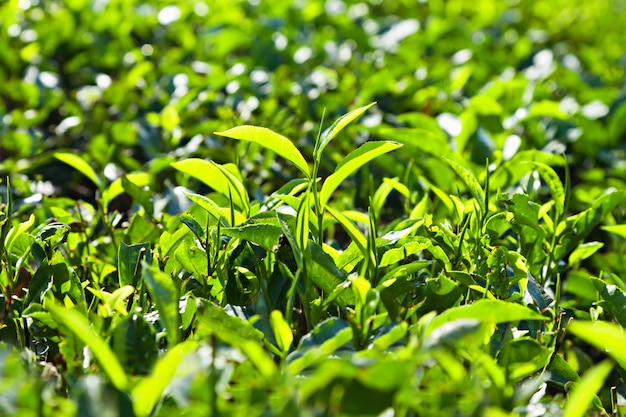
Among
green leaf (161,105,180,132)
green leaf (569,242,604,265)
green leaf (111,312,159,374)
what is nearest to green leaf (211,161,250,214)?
green leaf (111,312,159,374)

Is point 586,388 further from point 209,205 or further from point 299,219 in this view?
point 209,205

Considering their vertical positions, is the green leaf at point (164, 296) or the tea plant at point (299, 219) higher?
the green leaf at point (164, 296)

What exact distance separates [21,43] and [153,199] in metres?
1.63

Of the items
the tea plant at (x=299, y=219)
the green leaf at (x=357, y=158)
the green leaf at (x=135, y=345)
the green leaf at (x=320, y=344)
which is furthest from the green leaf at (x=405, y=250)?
the green leaf at (x=135, y=345)

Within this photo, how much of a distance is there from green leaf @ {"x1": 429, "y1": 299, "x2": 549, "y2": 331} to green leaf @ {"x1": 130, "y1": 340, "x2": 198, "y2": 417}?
1.48ft

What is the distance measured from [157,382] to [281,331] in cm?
32

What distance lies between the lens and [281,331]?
142cm

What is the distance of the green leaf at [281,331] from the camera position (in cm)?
139

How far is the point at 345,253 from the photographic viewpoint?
1702mm

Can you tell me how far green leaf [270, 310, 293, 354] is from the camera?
4.56 ft

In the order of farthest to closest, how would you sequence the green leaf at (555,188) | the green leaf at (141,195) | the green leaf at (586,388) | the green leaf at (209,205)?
1. the green leaf at (141,195)
2. the green leaf at (555,188)
3. the green leaf at (209,205)
4. the green leaf at (586,388)

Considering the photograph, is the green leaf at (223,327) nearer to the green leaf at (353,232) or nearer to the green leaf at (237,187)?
the green leaf at (353,232)

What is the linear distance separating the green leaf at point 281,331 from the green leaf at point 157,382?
0.69 feet

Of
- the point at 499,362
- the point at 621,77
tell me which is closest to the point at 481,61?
the point at 621,77
